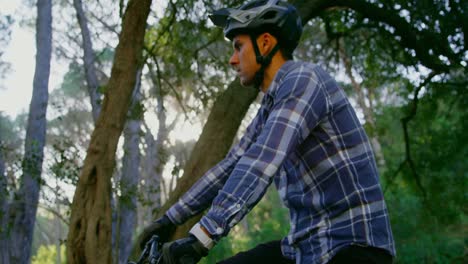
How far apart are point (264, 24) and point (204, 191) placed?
0.89 metres

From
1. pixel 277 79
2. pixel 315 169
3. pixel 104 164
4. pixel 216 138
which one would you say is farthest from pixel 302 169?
pixel 216 138

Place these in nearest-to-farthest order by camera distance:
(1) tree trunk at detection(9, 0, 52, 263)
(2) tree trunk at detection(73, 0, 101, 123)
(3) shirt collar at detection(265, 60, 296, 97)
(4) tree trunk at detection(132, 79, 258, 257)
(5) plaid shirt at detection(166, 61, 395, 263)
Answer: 1. (5) plaid shirt at detection(166, 61, 395, 263)
2. (3) shirt collar at detection(265, 60, 296, 97)
3. (4) tree trunk at detection(132, 79, 258, 257)
4. (1) tree trunk at detection(9, 0, 52, 263)
5. (2) tree trunk at detection(73, 0, 101, 123)

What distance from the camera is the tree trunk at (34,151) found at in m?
10.3

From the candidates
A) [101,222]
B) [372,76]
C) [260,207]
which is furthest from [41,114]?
[260,207]

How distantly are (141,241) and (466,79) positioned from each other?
754 centimetres

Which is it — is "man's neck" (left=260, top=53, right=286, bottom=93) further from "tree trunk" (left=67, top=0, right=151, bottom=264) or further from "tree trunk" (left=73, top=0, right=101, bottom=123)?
"tree trunk" (left=73, top=0, right=101, bottom=123)

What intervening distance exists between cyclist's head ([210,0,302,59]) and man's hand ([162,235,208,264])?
3.41 feet

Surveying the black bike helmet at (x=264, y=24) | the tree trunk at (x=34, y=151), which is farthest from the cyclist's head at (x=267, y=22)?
the tree trunk at (x=34, y=151)

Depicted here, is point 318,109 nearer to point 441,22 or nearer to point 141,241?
point 141,241

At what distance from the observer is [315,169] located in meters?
2.27

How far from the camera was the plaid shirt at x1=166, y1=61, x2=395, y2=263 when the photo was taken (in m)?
2.08

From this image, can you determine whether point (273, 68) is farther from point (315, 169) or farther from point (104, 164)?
point (104, 164)

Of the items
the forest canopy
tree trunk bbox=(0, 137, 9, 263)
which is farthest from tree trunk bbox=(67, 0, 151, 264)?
tree trunk bbox=(0, 137, 9, 263)

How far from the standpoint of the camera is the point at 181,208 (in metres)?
2.78
